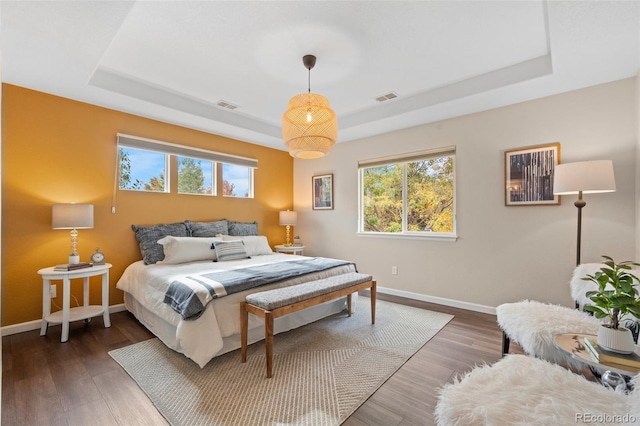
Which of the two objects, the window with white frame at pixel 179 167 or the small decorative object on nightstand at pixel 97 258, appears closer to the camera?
the small decorative object on nightstand at pixel 97 258

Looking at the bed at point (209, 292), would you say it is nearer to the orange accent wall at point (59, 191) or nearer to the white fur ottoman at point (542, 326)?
the orange accent wall at point (59, 191)

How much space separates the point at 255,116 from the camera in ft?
14.0

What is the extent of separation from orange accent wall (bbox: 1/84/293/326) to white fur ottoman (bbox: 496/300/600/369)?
12.6ft

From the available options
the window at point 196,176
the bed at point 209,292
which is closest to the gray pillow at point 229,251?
the bed at point 209,292

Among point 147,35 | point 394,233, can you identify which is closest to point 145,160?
point 147,35

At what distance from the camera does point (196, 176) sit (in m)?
4.34

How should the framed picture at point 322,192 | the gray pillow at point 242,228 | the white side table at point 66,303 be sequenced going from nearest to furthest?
1. the white side table at point 66,303
2. the gray pillow at point 242,228
3. the framed picture at point 322,192

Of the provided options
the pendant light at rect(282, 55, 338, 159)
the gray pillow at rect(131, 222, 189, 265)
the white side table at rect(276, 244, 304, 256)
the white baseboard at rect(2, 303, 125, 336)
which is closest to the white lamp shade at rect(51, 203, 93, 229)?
the gray pillow at rect(131, 222, 189, 265)

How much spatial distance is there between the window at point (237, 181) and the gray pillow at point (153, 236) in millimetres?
992

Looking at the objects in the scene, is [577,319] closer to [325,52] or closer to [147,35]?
[325,52]

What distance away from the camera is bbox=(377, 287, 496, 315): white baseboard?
351cm

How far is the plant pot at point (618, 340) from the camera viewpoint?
5.10 feet

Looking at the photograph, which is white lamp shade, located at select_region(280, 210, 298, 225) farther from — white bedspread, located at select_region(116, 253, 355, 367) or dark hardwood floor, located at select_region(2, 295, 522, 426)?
dark hardwood floor, located at select_region(2, 295, 522, 426)

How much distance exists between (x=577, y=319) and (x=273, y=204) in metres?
4.28
